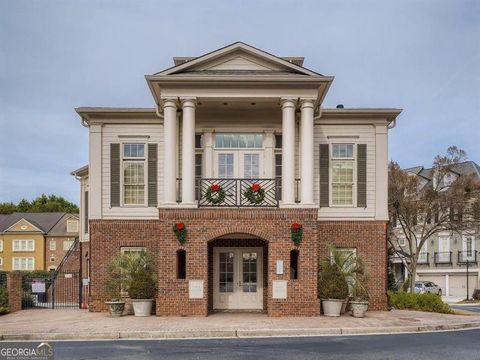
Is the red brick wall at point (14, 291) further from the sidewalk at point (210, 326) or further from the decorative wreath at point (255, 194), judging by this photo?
the decorative wreath at point (255, 194)

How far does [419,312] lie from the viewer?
2036 centimetres

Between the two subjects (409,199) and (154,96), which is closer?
(154,96)

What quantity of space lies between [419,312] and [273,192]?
6582 mm

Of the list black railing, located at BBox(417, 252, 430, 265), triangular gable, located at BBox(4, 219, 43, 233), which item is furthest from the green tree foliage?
black railing, located at BBox(417, 252, 430, 265)

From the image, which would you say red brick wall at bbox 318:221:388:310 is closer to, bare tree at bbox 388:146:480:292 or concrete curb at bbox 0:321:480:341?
concrete curb at bbox 0:321:480:341

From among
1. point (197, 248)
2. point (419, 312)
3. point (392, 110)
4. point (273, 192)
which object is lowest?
point (419, 312)

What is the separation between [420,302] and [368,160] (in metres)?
5.53

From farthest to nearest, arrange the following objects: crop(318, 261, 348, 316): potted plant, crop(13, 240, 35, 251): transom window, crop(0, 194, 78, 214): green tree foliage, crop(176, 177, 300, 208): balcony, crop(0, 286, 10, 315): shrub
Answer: crop(0, 194, 78, 214): green tree foliage → crop(13, 240, 35, 251): transom window → crop(0, 286, 10, 315): shrub → crop(176, 177, 300, 208): balcony → crop(318, 261, 348, 316): potted plant

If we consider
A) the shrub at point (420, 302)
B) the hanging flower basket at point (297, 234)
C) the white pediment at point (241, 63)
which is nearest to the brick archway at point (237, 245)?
the hanging flower basket at point (297, 234)

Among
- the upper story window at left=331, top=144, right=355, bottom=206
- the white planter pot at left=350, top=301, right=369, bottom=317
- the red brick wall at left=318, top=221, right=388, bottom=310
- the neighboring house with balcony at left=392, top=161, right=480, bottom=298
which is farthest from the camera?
the neighboring house with balcony at left=392, top=161, right=480, bottom=298

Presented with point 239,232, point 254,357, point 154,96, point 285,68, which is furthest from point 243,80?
point 254,357

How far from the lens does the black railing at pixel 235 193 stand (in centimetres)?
1903

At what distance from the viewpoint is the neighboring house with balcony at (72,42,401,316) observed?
736 inches

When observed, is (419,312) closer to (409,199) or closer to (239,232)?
(239,232)
